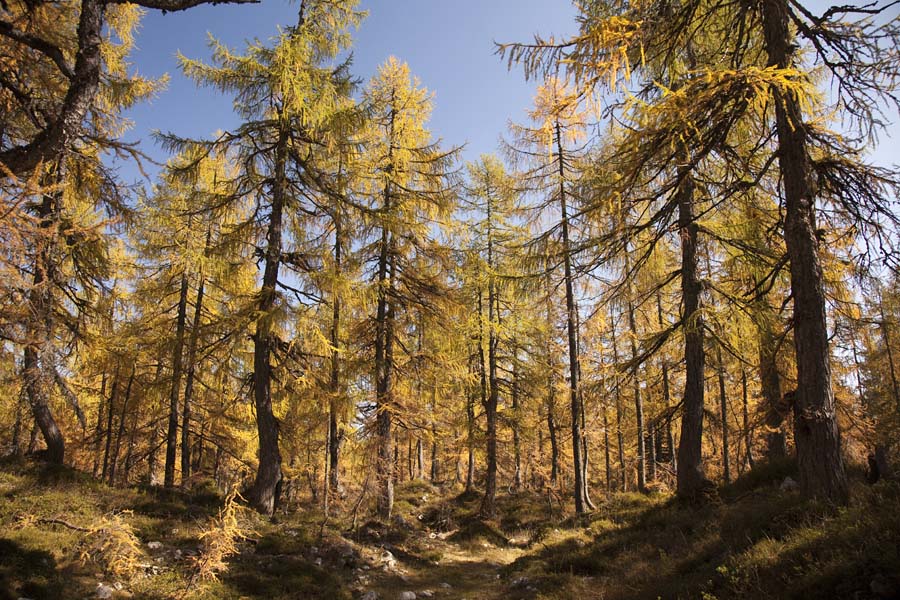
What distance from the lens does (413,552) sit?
42.7 feet

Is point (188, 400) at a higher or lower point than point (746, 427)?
higher

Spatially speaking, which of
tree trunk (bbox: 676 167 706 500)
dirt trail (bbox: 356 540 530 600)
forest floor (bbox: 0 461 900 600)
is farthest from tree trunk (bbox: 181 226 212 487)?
tree trunk (bbox: 676 167 706 500)

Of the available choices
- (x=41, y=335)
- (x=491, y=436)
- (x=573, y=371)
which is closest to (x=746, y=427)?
(x=573, y=371)

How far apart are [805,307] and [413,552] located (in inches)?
450

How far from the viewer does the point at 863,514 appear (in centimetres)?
470

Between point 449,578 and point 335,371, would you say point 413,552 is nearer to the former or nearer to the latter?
point 449,578

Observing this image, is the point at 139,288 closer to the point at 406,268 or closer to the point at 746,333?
the point at 406,268

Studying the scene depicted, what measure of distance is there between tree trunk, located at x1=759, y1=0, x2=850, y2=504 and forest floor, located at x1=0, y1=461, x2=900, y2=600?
18.1 inches

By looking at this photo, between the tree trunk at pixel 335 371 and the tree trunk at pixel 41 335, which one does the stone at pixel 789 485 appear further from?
the tree trunk at pixel 41 335

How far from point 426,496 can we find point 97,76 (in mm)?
21149

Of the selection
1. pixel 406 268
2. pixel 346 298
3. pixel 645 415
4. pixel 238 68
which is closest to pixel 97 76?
pixel 238 68

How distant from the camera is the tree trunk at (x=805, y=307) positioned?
19.3 feet

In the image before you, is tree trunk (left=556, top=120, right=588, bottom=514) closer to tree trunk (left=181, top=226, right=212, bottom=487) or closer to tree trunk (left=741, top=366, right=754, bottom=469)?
tree trunk (left=741, top=366, right=754, bottom=469)

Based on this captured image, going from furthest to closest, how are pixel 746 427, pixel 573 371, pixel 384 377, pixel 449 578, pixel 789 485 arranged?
pixel 573 371
pixel 384 377
pixel 449 578
pixel 789 485
pixel 746 427
